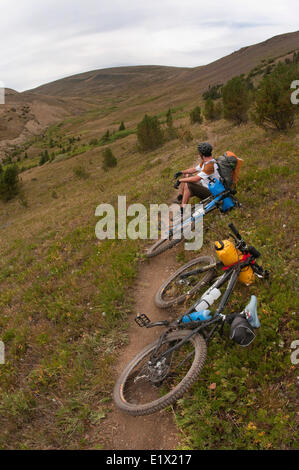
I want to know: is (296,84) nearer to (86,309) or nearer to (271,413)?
(86,309)

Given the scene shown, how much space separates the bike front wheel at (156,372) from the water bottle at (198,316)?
27cm

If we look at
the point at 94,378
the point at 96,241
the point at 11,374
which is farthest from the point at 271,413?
the point at 96,241

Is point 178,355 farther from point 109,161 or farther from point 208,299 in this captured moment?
point 109,161

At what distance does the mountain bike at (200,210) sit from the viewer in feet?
29.6

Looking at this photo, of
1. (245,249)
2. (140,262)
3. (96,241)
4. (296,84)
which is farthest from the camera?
(296,84)

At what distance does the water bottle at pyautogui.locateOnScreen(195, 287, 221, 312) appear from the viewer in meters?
5.67

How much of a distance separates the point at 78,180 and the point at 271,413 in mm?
37868

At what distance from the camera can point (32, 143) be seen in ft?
325

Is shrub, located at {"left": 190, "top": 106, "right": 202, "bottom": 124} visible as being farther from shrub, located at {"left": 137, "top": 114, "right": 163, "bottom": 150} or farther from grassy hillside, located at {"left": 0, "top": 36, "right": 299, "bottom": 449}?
grassy hillside, located at {"left": 0, "top": 36, "right": 299, "bottom": 449}

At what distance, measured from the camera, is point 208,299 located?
225 inches

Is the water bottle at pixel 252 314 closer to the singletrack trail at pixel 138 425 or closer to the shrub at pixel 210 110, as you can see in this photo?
the singletrack trail at pixel 138 425

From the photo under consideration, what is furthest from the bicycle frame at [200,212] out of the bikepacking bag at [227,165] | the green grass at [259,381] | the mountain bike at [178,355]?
the mountain bike at [178,355]
